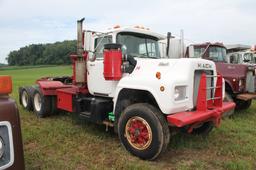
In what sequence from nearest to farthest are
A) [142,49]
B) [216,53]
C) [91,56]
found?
[142,49]
[91,56]
[216,53]

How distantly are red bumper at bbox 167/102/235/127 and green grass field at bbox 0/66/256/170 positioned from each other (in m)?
0.71

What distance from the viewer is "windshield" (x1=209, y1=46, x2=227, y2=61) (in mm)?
9327

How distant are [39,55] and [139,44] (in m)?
86.8

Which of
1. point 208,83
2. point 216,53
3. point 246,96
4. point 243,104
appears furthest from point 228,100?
point 216,53

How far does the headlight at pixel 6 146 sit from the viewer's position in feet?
7.00

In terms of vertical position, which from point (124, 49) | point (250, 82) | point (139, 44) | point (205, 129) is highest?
point (139, 44)

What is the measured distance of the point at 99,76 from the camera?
566cm

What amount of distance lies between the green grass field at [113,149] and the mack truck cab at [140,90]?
35cm

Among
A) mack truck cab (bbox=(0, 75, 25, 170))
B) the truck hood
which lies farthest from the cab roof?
mack truck cab (bbox=(0, 75, 25, 170))

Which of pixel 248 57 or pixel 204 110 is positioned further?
pixel 248 57

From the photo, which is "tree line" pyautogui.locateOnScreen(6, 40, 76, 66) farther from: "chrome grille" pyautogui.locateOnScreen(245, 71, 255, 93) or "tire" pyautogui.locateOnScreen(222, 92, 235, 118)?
"tire" pyautogui.locateOnScreen(222, 92, 235, 118)

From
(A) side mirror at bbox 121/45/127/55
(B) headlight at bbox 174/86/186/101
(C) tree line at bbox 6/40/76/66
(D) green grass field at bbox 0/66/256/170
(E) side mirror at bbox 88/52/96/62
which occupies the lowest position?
(D) green grass field at bbox 0/66/256/170

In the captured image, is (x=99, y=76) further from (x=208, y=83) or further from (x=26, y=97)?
(x=26, y=97)

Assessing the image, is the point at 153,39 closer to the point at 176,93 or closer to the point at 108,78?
the point at 108,78
